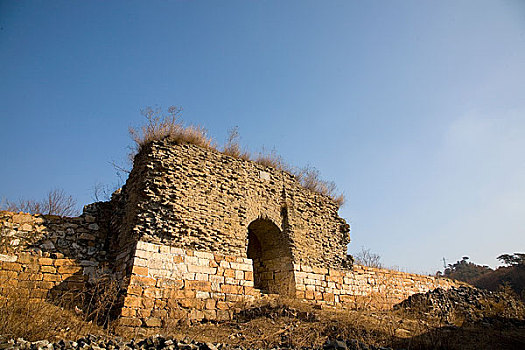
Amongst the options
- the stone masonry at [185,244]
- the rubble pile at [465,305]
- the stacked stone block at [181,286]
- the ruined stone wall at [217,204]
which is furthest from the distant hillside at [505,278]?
the stacked stone block at [181,286]

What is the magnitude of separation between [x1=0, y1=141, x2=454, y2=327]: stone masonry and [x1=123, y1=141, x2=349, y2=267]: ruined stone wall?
0.03 meters

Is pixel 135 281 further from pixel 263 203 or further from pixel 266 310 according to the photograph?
pixel 263 203

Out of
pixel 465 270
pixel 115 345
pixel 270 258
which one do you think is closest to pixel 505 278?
pixel 465 270

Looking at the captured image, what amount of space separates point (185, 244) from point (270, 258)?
352 centimetres

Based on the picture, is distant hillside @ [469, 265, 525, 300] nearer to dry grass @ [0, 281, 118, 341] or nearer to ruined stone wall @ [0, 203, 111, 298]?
ruined stone wall @ [0, 203, 111, 298]

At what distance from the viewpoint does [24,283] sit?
23.8 feet

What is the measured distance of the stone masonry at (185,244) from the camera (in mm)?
7469

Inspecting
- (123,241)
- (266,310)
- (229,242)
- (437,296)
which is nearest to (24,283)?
(123,241)

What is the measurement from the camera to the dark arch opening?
1027 cm

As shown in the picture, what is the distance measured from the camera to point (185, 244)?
324 inches

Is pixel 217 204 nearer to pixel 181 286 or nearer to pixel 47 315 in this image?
pixel 181 286

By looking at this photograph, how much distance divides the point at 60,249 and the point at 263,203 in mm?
5291

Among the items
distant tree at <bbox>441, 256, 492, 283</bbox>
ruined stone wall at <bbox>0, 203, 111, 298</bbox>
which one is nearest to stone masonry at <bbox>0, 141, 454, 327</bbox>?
ruined stone wall at <bbox>0, 203, 111, 298</bbox>

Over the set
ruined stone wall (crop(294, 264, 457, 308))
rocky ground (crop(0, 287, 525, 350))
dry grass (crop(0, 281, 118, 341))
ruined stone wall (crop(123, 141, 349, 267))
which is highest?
ruined stone wall (crop(123, 141, 349, 267))
